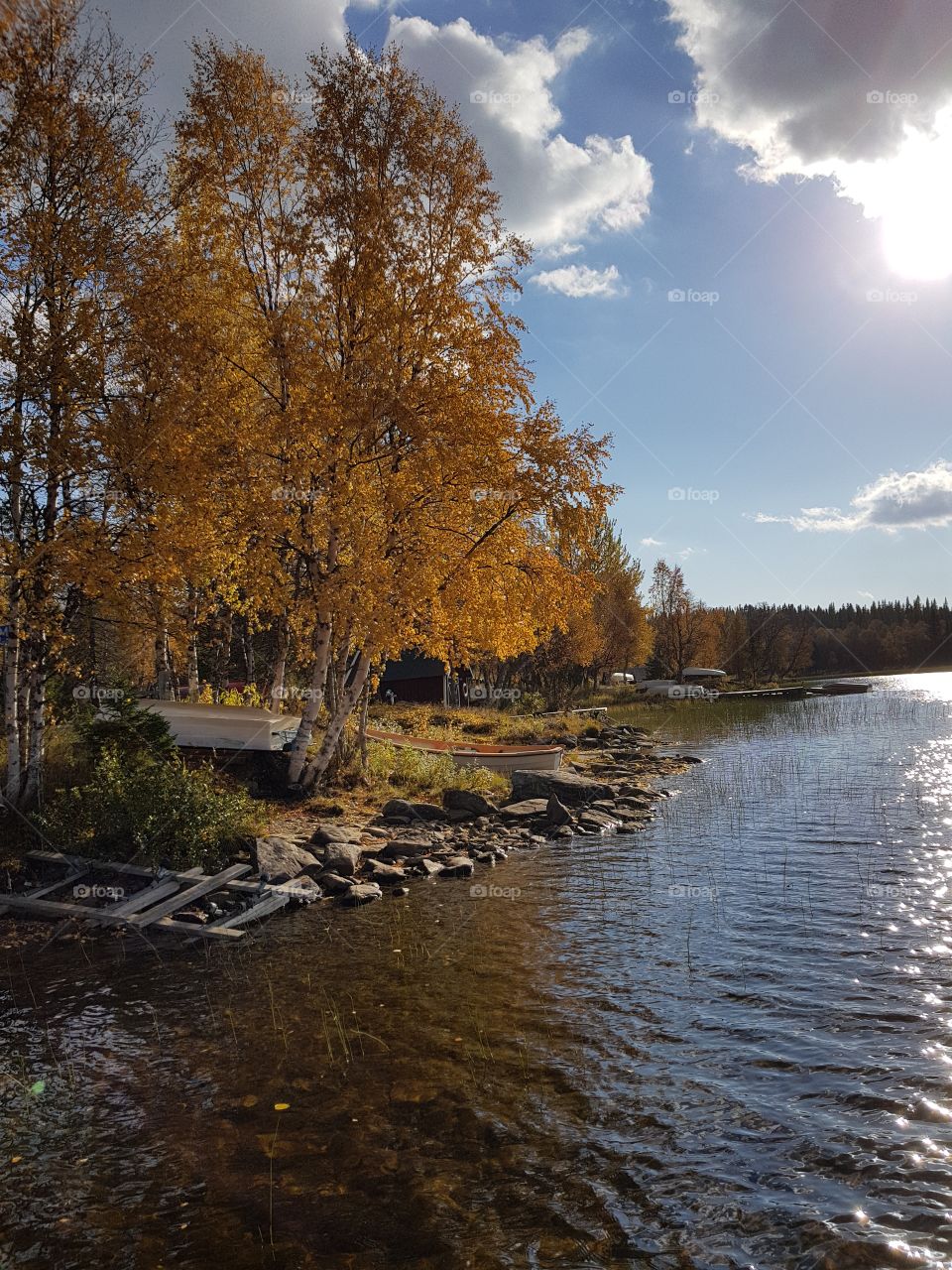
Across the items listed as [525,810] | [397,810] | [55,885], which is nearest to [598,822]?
[525,810]

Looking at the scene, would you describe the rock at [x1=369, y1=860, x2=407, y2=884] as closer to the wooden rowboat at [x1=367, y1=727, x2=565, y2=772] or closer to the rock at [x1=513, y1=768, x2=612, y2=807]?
the rock at [x1=513, y1=768, x2=612, y2=807]

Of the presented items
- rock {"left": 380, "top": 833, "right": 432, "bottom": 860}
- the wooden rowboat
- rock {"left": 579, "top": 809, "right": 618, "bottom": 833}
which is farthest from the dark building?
rock {"left": 380, "top": 833, "right": 432, "bottom": 860}

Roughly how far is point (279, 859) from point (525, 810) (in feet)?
25.1

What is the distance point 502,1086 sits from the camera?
736cm

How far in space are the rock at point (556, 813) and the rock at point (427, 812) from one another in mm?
2608

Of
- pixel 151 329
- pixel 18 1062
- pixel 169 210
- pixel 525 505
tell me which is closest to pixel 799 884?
pixel 525 505

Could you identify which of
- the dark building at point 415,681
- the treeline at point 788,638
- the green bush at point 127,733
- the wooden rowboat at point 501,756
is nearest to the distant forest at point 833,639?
the treeline at point 788,638

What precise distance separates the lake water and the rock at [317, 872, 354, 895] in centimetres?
98

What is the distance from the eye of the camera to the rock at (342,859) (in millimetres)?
14711

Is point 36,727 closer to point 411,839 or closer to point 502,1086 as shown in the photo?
point 411,839

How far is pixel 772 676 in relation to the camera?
94625mm

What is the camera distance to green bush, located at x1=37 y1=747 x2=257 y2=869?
14.0 meters

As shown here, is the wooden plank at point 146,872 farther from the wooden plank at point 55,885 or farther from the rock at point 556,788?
the rock at point 556,788

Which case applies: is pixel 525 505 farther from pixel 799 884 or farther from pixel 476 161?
pixel 799 884
